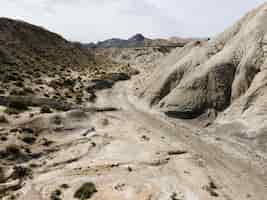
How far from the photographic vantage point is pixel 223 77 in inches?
1911

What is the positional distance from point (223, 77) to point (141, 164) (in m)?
22.7

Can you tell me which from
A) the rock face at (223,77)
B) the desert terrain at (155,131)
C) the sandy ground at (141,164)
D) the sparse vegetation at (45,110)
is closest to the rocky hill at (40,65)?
the desert terrain at (155,131)

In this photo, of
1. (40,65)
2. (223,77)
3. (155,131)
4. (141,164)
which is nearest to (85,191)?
(141,164)

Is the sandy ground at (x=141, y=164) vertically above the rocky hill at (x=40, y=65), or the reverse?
the rocky hill at (x=40, y=65)

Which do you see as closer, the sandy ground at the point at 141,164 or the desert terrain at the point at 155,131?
the sandy ground at the point at 141,164

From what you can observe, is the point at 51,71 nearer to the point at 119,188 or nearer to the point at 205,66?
the point at 205,66

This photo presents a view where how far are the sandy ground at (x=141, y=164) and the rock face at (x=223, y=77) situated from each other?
16.8 feet

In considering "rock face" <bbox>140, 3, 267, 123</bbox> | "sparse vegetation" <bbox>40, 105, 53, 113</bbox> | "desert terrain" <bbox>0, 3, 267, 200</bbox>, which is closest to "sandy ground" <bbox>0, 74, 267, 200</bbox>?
"desert terrain" <bbox>0, 3, 267, 200</bbox>

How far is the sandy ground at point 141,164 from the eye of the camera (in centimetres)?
→ 2655

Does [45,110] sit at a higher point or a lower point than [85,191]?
higher

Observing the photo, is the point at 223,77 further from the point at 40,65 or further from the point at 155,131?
the point at 40,65

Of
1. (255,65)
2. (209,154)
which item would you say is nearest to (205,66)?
(255,65)

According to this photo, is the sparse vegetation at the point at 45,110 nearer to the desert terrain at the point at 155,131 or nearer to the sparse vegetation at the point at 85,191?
the desert terrain at the point at 155,131

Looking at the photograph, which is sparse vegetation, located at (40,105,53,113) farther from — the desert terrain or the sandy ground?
the sandy ground
